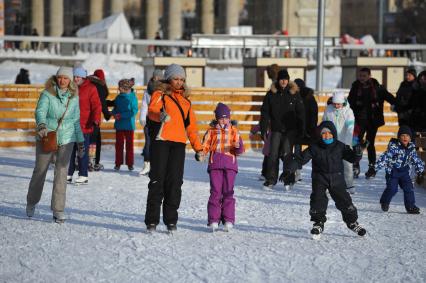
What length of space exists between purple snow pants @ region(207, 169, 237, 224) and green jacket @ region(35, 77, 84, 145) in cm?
157

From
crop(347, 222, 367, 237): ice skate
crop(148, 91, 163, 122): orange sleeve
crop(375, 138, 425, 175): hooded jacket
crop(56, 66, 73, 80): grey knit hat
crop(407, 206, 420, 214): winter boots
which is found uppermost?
crop(56, 66, 73, 80): grey knit hat

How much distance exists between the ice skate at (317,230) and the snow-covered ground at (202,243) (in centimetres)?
8

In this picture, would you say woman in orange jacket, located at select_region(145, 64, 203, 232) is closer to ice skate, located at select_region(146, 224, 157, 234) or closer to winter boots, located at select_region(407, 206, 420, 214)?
ice skate, located at select_region(146, 224, 157, 234)

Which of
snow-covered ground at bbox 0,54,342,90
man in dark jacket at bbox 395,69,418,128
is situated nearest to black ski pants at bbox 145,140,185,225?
man in dark jacket at bbox 395,69,418,128

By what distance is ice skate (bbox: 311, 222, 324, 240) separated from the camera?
10.3 m

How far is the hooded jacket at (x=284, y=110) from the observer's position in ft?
47.4

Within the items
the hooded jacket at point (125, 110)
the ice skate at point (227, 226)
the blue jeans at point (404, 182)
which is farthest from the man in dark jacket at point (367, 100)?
the ice skate at point (227, 226)

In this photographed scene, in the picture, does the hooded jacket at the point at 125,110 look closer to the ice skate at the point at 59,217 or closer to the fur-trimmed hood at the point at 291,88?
the fur-trimmed hood at the point at 291,88

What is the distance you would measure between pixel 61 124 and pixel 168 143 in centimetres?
142

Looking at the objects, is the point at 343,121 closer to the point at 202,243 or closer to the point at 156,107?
the point at 156,107

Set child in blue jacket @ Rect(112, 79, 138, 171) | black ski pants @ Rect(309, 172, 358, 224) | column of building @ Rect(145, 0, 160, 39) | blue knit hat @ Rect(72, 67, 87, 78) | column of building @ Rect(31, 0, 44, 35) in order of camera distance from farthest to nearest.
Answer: column of building @ Rect(145, 0, 160, 39), column of building @ Rect(31, 0, 44, 35), child in blue jacket @ Rect(112, 79, 138, 171), blue knit hat @ Rect(72, 67, 87, 78), black ski pants @ Rect(309, 172, 358, 224)

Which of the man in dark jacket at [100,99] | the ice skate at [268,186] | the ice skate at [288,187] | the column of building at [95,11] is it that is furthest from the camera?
the column of building at [95,11]

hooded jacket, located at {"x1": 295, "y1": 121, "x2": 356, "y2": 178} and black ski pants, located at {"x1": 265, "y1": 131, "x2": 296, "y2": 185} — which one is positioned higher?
hooded jacket, located at {"x1": 295, "y1": 121, "x2": 356, "y2": 178}

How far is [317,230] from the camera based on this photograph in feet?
33.9
